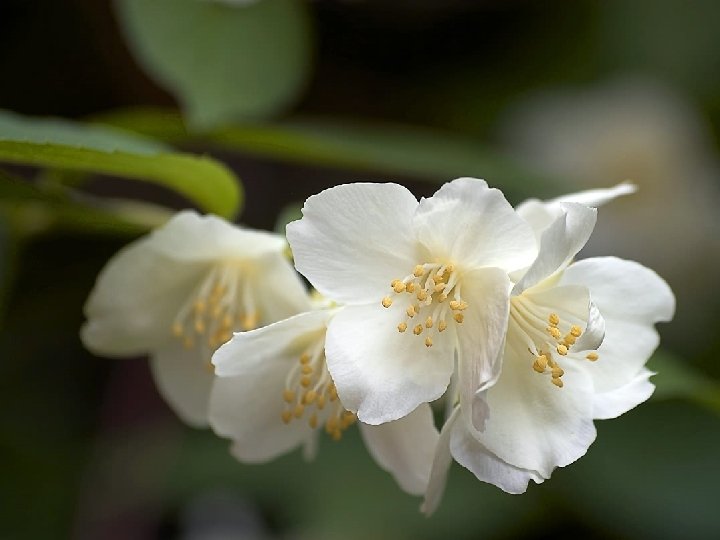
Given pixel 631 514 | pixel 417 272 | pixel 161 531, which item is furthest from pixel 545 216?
pixel 161 531

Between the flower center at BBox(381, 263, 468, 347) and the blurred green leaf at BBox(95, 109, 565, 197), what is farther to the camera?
the blurred green leaf at BBox(95, 109, 565, 197)

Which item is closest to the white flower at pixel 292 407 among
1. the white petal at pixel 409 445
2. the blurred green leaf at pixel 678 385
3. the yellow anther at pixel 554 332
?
the white petal at pixel 409 445

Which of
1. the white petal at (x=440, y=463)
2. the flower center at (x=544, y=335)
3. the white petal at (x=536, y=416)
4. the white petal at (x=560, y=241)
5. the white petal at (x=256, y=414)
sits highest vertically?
the white petal at (x=560, y=241)

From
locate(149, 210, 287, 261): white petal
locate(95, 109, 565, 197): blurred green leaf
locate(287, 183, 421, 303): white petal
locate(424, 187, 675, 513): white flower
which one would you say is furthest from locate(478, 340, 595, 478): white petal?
locate(95, 109, 565, 197): blurred green leaf

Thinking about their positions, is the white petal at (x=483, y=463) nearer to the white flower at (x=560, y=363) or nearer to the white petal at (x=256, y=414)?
the white flower at (x=560, y=363)

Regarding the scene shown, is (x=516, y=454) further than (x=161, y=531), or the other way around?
(x=161, y=531)

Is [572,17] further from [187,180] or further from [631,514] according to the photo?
[187,180]

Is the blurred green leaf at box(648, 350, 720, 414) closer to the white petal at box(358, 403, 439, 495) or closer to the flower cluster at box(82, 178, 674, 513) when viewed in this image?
the flower cluster at box(82, 178, 674, 513)
